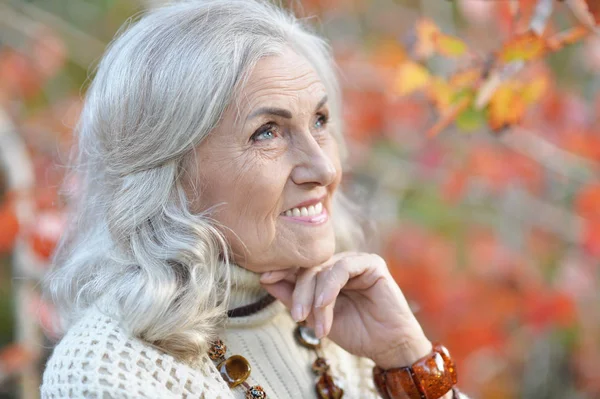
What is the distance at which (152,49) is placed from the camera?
1.92 meters

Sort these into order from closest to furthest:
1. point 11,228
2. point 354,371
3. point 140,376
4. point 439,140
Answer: point 140,376 < point 354,371 < point 11,228 < point 439,140

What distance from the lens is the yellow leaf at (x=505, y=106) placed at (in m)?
2.44

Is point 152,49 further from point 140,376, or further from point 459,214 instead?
point 459,214

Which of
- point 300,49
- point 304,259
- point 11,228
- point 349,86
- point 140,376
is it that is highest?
point 300,49

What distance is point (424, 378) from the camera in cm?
207

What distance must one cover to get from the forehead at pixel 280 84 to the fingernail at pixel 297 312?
0.56 m

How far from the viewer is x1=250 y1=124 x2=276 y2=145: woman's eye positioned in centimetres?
193

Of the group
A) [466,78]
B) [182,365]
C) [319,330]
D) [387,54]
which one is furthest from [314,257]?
[387,54]

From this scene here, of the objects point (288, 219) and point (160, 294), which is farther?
point (288, 219)

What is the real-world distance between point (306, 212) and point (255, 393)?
527 millimetres

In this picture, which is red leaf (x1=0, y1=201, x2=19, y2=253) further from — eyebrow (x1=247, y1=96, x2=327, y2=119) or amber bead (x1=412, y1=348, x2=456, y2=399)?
amber bead (x1=412, y1=348, x2=456, y2=399)

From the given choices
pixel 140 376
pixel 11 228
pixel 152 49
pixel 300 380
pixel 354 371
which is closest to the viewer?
pixel 140 376

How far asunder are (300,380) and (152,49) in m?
1.07

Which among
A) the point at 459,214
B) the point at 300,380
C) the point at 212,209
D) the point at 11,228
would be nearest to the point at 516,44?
the point at 212,209
